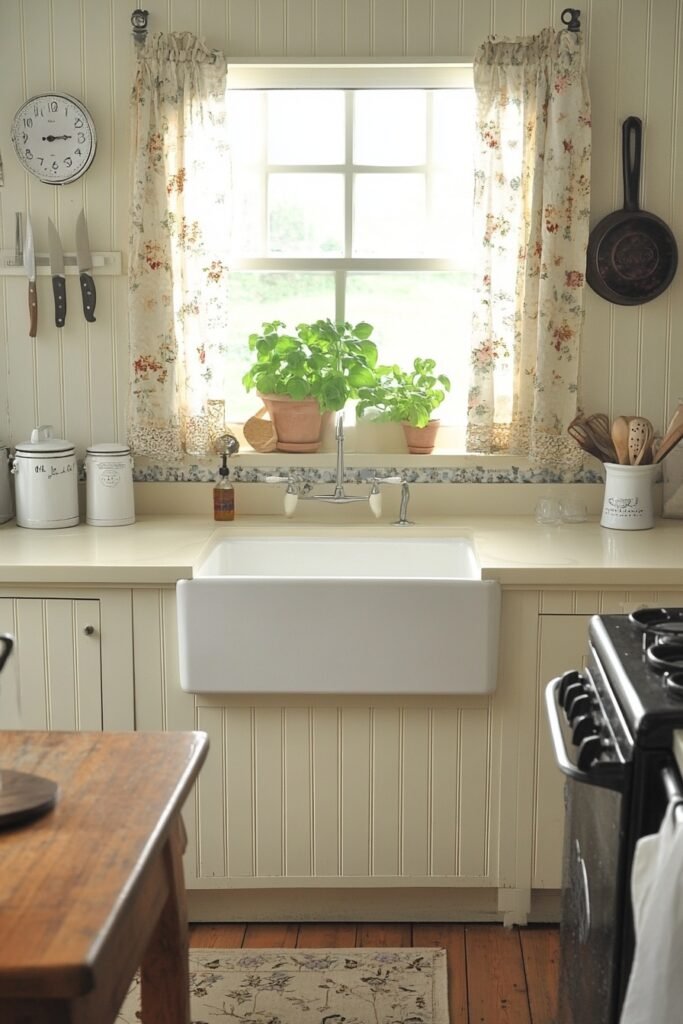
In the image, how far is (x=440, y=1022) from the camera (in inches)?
106

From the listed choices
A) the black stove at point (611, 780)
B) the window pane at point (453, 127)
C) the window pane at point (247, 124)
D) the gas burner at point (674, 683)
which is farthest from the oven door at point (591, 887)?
the window pane at point (247, 124)

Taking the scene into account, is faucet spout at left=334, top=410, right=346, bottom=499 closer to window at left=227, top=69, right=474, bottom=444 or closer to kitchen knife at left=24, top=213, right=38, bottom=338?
window at left=227, top=69, right=474, bottom=444

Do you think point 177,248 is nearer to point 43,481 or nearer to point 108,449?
point 108,449

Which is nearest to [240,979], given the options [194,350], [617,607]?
[617,607]

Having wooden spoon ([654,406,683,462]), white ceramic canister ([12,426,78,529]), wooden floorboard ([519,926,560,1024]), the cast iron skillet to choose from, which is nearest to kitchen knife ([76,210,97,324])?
white ceramic canister ([12,426,78,529])

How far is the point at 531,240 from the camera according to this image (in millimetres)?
3396

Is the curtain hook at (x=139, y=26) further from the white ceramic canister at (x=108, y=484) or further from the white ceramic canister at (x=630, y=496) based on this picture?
the white ceramic canister at (x=630, y=496)

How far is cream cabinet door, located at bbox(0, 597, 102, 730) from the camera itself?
300cm

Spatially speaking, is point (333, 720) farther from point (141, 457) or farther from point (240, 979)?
point (141, 457)

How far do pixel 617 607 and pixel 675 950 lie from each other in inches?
59.4

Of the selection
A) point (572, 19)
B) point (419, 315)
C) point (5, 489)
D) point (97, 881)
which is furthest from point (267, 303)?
point (97, 881)

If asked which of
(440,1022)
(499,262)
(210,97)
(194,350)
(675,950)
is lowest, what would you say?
(440,1022)

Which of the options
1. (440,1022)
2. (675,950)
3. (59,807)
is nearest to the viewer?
(675,950)

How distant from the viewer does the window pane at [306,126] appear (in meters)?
3.56
